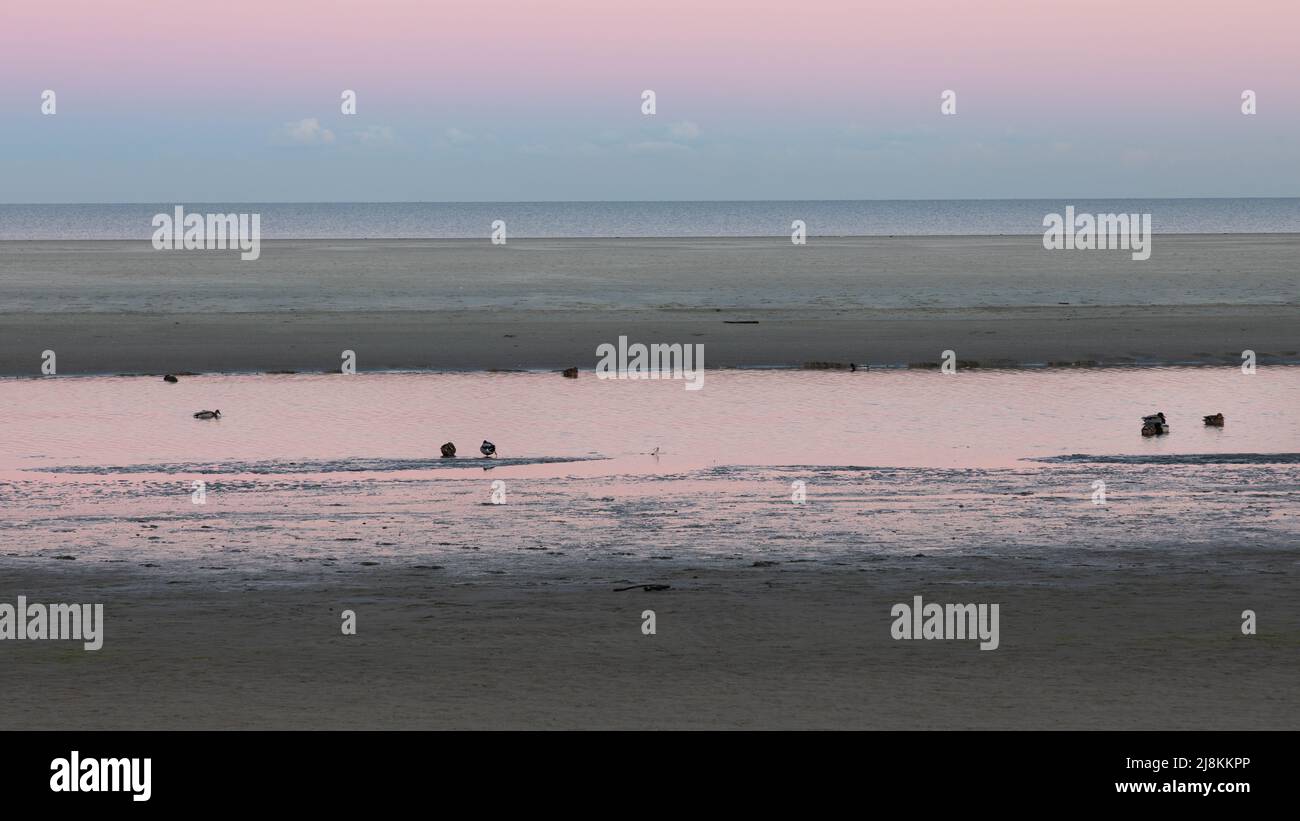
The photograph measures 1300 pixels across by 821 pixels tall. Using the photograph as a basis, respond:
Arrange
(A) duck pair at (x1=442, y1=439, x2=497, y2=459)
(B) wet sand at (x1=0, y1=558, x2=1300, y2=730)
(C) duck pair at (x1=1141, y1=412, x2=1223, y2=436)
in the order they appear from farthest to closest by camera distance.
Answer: (C) duck pair at (x1=1141, y1=412, x2=1223, y2=436)
(A) duck pair at (x1=442, y1=439, x2=497, y2=459)
(B) wet sand at (x1=0, y1=558, x2=1300, y2=730)

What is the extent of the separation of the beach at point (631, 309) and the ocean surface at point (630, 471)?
6.09 metres

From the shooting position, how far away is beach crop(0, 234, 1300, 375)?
36.5 meters

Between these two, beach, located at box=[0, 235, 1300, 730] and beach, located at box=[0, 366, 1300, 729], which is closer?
beach, located at box=[0, 366, 1300, 729]

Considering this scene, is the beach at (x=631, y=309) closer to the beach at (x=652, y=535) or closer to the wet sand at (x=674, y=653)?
the beach at (x=652, y=535)

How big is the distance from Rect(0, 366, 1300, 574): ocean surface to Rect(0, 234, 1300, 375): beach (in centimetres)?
609

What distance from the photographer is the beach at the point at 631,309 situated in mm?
36500

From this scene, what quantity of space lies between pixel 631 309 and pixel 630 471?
1297 inches

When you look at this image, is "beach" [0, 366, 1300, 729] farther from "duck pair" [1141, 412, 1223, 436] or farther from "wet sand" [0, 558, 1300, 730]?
"duck pair" [1141, 412, 1223, 436]

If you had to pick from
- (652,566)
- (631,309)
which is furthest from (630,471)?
(631,309)

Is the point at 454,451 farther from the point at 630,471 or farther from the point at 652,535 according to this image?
the point at 652,535

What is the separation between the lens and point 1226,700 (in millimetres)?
9422

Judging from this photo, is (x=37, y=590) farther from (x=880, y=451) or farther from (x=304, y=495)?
(x=880, y=451)

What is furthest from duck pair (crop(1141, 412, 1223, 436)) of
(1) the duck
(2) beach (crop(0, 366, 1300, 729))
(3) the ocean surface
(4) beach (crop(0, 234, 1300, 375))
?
(4) beach (crop(0, 234, 1300, 375))

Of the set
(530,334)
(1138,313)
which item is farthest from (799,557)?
(1138,313)
